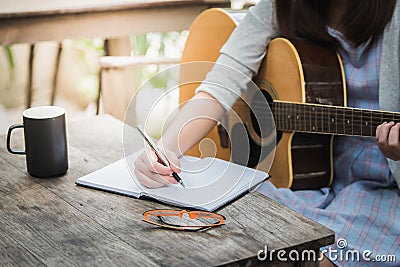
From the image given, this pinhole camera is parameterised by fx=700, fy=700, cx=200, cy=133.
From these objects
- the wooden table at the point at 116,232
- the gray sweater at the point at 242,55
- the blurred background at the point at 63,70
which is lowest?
the blurred background at the point at 63,70

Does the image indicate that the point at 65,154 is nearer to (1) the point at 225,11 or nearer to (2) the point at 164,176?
(2) the point at 164,176

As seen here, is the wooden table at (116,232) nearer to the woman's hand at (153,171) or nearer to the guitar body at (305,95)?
the woman's hand at (153,171)

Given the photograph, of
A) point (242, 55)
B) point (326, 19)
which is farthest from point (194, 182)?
point (326, 19)

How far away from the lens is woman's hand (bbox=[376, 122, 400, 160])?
1.36m

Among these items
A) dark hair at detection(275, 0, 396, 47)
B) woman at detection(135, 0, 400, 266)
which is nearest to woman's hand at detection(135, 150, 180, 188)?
woman at detection(135, 0, 400, 266)

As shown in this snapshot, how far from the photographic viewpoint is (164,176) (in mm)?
1334

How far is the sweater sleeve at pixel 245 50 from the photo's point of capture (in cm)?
170

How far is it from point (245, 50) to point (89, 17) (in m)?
0.86

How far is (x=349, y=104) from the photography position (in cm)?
166

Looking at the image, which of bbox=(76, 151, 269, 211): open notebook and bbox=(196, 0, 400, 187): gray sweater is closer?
bbox=(76, 151, 269, 211): open notebook

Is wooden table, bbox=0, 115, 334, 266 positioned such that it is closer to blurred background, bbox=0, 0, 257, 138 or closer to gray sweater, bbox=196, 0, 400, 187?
gray sweater, bbox=196, 0, 400, 187

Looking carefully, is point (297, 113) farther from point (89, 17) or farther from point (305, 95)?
point (89, 17)

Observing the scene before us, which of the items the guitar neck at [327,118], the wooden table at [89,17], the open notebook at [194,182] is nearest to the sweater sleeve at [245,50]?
the guitar neck at [327,118]

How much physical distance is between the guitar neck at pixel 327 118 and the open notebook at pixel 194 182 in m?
0.26
